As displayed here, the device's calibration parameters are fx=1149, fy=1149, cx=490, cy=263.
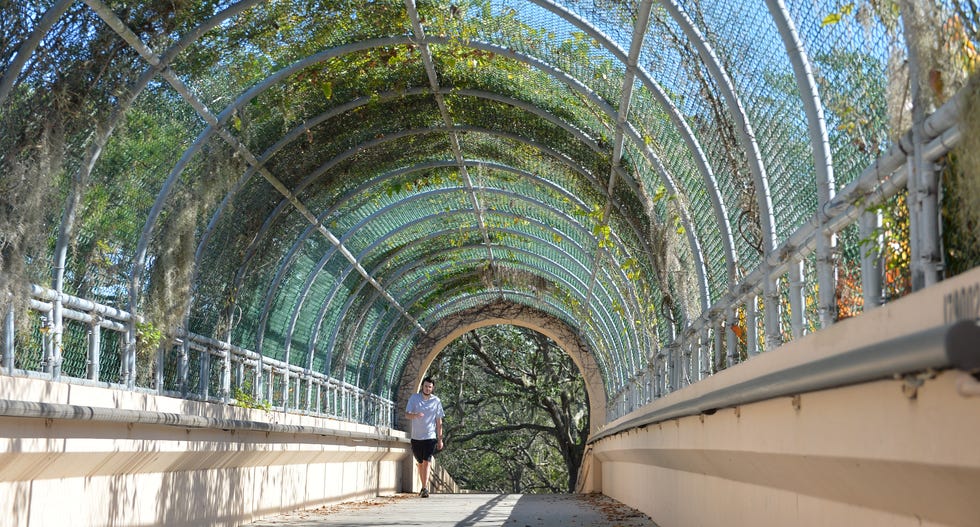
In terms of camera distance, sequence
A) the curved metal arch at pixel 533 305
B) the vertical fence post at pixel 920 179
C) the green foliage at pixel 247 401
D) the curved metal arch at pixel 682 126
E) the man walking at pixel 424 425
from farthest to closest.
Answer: the curved metal arch at pixel 533 305
the man walking at pixel 424 425
the green foliage at pixel 247 401
the curved metal arch at pixel 682 126
the vertical fence post at pixel 920 179

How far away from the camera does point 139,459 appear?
795cm

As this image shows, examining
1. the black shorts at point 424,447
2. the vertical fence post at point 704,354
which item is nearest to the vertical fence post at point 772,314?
the vertical fence post at point 704,354

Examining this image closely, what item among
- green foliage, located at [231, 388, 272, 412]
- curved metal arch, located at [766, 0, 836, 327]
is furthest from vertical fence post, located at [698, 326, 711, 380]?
green foliage, located at [231, 388, 272, 412]

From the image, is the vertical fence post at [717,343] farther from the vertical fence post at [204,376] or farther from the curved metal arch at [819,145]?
the vertical fence post at [204,376]

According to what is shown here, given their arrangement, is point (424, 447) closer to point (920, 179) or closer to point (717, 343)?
point (717, 343)

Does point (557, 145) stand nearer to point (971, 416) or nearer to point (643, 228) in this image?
point (643, 228)

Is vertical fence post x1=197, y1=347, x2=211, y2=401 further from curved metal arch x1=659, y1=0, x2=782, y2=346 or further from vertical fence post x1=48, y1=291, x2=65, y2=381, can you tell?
curved metal arch x1=659, y1=0, x2=782, y2=346

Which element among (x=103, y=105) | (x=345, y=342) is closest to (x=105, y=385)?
(x=103, y=105)

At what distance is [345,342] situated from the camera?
21.2m

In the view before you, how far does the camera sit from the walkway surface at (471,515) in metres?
11.5

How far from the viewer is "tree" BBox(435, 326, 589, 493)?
3462 cm

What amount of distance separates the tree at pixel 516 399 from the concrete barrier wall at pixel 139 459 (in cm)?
2051

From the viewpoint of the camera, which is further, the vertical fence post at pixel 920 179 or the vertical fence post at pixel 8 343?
the vertical fence post at pixel 8 343

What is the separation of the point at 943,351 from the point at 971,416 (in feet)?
1.10
